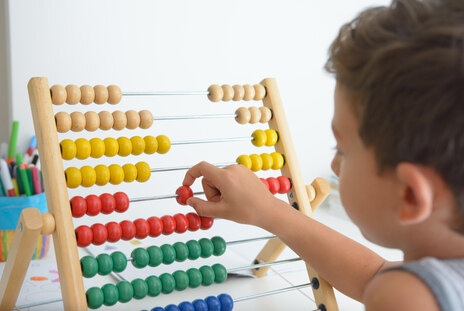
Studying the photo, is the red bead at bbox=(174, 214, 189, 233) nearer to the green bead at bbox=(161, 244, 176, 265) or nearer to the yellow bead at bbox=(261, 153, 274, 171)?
the green bead at bbox=(161, 244, 176, 265)

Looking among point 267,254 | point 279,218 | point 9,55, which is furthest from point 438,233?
point 9,55

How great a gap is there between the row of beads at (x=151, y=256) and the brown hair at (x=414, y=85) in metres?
0.40

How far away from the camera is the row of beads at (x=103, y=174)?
77 centimetres

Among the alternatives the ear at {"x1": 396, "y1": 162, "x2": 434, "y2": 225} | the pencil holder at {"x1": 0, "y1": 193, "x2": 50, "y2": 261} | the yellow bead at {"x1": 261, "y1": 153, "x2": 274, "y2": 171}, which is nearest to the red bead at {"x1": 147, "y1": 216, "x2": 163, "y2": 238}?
the yellow bead at {"x1": 261, "y1": 153, "x2": 274, "y2": 171}

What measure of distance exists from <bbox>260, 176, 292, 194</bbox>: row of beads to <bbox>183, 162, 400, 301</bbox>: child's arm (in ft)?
0.39

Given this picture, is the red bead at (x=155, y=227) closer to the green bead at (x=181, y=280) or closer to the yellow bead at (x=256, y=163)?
the green bead at (x=181, y=280)

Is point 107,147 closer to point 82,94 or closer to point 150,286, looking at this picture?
point 82,94

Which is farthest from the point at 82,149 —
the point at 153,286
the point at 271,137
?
the point at 271,137

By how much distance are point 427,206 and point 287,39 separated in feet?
3.81

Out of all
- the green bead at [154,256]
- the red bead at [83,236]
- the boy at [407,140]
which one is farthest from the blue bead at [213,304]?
the boy at [407,140]

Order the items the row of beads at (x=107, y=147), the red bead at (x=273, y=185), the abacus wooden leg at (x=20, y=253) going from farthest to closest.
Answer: the red bead at (x=273, y=185) < the row of beads at (x=107, y=147) < the abacus wooden leg at (x=20, y=253)

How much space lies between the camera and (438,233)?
1.70ft

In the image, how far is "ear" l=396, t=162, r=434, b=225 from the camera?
0.47 metres

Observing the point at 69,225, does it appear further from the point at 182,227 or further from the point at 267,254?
the point at 267,254
